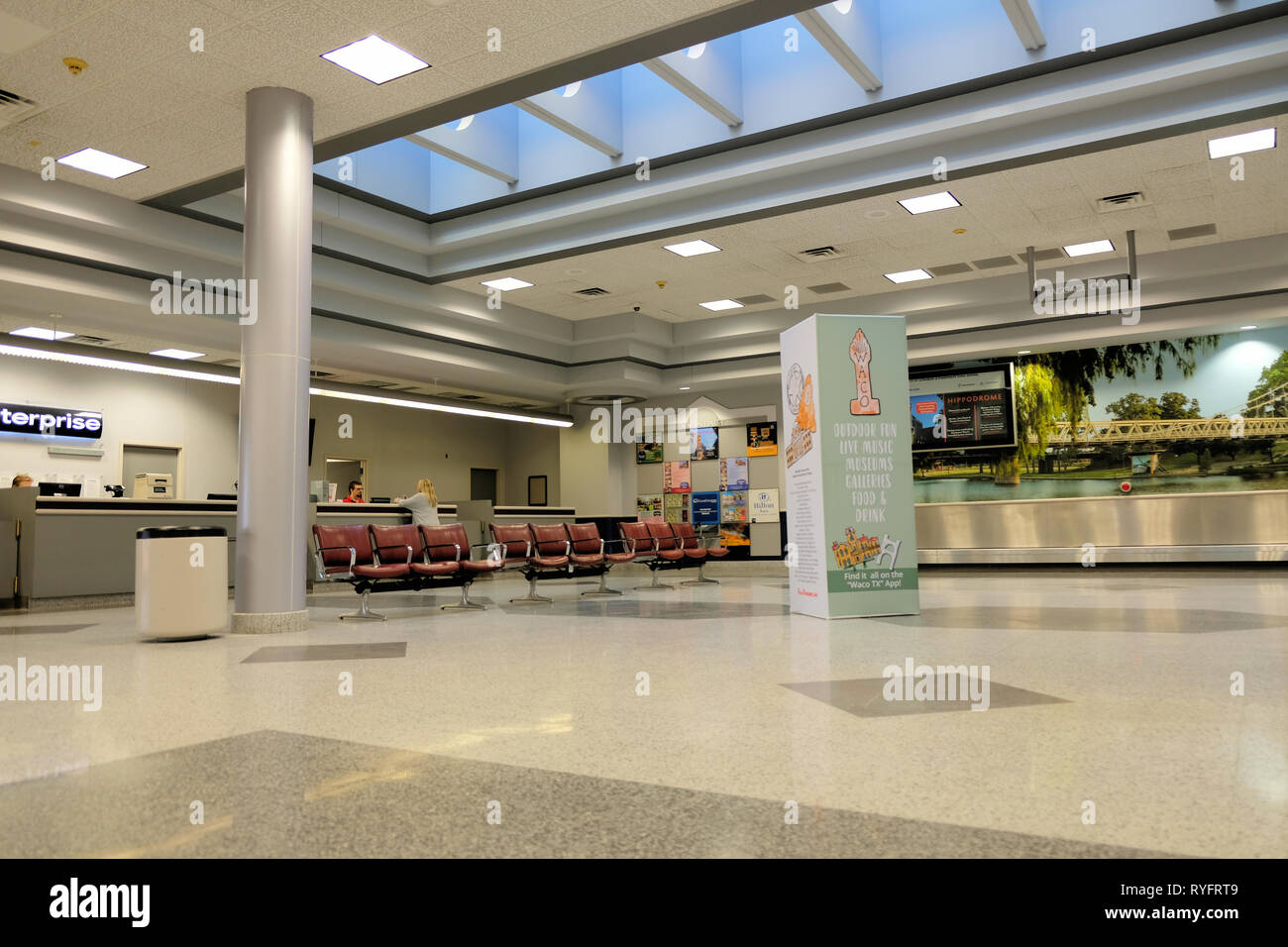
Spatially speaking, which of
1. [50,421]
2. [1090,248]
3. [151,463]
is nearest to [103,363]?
[50,421]

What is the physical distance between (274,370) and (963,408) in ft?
36.6

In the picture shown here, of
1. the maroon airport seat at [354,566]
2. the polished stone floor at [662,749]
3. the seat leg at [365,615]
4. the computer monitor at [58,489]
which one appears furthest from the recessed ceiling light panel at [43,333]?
the polished stone floor at [662,749]

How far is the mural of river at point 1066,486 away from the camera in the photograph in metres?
12.5

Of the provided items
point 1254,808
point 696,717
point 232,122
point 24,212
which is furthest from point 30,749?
point 24,212

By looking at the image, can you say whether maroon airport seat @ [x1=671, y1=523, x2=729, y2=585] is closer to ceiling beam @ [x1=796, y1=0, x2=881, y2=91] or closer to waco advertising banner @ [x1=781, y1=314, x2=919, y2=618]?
waco advertising banner @ [x1=781, y1=314, x2=919, y2=618]

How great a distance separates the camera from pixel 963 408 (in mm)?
14359

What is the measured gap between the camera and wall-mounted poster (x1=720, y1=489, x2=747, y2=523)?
1628cm

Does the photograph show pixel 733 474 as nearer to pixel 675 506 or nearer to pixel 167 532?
pixel 675 506

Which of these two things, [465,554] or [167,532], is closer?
[167,532]

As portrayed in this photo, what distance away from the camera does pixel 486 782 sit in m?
2.46

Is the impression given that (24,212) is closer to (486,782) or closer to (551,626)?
(551,626)

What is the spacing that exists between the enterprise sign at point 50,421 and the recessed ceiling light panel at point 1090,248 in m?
14.0

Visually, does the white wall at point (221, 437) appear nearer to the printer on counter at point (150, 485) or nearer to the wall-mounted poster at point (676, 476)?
the printer on counter at point (150, 485)
